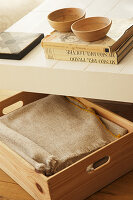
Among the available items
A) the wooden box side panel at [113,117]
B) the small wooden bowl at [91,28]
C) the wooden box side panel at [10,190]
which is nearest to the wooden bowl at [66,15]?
the small wooden bowl at [91,28]

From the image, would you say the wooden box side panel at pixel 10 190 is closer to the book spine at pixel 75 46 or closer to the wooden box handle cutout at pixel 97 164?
the wooden box handle cutout at pixel 97 164

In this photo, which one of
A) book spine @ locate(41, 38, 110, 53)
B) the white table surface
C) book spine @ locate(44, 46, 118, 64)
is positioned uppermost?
book spine @ locate(41, 38, 110, 53)

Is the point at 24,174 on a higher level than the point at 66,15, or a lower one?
lower

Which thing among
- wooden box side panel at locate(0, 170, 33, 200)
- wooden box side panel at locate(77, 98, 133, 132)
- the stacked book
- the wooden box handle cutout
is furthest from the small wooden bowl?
wooden box side panel at locate(0, 170, 33, 200)

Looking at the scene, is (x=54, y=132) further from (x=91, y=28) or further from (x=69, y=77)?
(x=91, y=28)

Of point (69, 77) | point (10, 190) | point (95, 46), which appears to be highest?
point (95, 46)

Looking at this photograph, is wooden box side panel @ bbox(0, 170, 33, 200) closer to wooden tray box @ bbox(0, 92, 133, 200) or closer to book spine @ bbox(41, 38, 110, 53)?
wooden tray box @ bbox(0, 92, 133, 200)

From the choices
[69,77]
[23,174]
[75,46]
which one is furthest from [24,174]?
[75,46]

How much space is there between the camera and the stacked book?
1.28 meters

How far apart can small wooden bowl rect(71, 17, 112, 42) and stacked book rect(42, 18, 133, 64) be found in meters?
0.02

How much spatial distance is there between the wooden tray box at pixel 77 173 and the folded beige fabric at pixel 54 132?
35 millimetres

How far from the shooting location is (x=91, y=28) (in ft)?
4.66

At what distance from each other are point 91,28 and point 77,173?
20.3 inches

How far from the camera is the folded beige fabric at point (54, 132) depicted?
1.33 m
